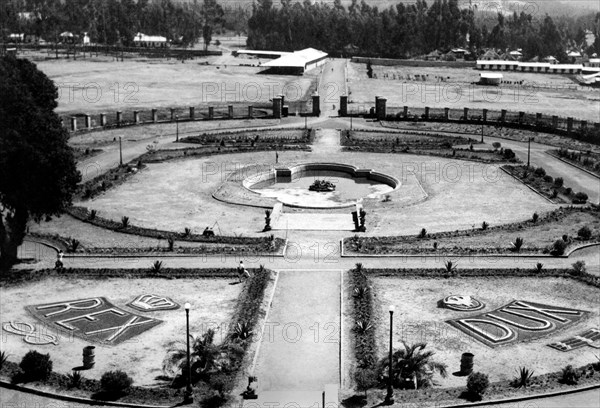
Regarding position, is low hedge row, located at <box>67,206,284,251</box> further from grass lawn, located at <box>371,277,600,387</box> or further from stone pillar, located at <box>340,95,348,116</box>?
stone pillar, located at <box>340,95,348,116</box>

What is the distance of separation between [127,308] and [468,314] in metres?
15.0

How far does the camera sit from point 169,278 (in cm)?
4106

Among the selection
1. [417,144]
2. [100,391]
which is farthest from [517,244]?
[417,144]

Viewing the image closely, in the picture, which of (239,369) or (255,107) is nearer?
(239,369)

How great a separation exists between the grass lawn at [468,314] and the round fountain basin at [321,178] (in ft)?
53.1

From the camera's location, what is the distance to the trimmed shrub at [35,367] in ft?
96.5

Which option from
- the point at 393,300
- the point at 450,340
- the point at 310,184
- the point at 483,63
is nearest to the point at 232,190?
the point at 310,184

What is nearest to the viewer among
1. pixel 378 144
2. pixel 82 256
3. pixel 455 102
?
pixel 82 256

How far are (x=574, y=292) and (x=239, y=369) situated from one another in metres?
17.8

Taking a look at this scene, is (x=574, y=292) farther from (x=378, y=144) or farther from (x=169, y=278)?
(x=378, y=144)

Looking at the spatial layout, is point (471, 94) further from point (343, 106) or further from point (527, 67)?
point (527, 67)

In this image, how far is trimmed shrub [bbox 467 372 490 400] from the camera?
28.1m

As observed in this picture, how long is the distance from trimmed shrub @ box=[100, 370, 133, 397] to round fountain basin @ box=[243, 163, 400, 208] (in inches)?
1093

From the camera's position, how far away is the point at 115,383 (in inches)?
1109
